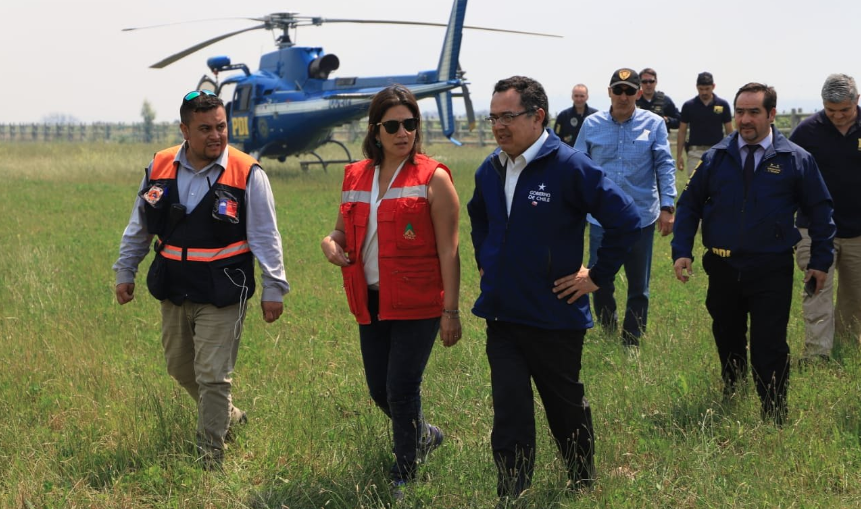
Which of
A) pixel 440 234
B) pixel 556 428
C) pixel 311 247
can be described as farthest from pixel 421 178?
pixel 311 247

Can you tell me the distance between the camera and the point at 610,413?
5.15m

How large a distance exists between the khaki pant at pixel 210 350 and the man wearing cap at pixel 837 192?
12.4 feet

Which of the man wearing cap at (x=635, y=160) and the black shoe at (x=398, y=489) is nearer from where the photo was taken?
the black shoe at (x=398, y=489)

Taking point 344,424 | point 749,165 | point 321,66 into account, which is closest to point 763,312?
point 749,165

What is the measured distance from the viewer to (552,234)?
3941mm

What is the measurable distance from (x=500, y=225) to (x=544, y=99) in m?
0.59

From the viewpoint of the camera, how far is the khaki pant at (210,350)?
4641 millimetres

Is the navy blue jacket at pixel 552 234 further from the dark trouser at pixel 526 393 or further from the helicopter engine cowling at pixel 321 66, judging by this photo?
the helicopter engine cowling at pixel 321 66

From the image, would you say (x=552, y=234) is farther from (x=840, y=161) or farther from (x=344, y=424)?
(x=840, y=161)

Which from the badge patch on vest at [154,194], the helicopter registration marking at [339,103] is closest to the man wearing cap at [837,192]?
the badge patch on vest at [154,194]

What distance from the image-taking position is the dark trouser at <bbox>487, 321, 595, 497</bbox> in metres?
3.98

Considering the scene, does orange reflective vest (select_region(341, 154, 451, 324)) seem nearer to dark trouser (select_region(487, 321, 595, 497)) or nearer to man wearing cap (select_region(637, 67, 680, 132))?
dark trouser (select_region(487, 321, 595, 497))

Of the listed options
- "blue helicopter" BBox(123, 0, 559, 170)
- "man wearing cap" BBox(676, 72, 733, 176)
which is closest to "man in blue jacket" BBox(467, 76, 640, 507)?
"man wearing cap" BBox(676, 72, 733, 176)

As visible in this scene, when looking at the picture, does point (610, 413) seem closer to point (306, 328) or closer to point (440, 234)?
point (440, 234)
